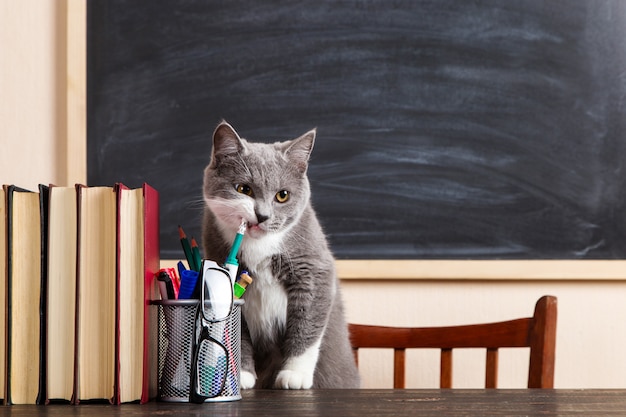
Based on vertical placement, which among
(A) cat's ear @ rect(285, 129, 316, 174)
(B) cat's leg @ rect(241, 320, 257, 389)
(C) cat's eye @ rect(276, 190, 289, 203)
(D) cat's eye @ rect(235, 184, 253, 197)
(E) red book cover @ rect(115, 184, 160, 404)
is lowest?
(B) cat's leg @ rect(241, 320, 257, 389)

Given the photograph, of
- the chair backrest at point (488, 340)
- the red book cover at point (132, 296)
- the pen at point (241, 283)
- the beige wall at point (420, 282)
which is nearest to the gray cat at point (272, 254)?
the pen at point (241, 283)

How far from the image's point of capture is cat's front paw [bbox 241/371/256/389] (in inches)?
35.2

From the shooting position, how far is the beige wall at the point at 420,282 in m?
1.48

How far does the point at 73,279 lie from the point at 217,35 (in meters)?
0.96

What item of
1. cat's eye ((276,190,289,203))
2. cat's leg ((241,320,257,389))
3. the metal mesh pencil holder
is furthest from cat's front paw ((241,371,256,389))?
cat's eye ((276,190,289,203))

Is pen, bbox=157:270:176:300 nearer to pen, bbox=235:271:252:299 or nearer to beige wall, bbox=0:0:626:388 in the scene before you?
pen, bbox=235:271:252:299

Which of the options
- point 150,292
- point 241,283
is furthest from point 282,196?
point 150,292

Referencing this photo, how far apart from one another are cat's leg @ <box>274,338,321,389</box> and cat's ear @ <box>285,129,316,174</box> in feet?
0.89

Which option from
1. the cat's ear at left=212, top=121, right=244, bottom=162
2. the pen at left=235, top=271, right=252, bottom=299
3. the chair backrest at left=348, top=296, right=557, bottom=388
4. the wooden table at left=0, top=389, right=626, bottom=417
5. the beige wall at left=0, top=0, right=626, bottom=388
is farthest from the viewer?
the beige wall at left=0, top=0, right=626, bottom=388

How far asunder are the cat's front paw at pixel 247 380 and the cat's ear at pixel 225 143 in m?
0.31

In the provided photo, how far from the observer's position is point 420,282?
1.51 m

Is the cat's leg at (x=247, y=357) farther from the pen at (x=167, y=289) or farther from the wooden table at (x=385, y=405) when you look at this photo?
the pen at (x=167, y=289)

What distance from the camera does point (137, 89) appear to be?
1.55 metres

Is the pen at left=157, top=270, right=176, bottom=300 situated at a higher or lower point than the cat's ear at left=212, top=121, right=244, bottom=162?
lower
